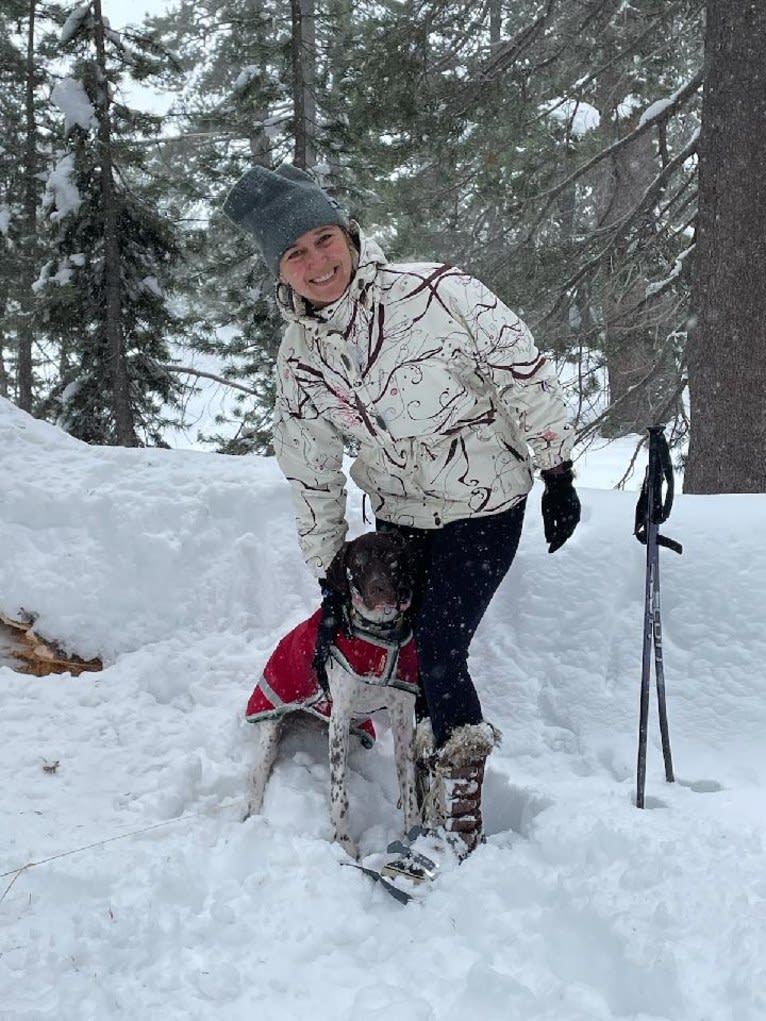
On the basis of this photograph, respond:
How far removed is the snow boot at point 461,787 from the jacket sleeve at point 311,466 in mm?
836

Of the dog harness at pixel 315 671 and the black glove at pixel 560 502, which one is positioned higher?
the black glove at pixel 560 502

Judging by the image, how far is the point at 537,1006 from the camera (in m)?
1.95

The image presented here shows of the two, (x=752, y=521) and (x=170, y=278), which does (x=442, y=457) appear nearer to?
(x=752, y=521)

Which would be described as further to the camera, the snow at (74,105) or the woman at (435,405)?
the snow at (74,105)

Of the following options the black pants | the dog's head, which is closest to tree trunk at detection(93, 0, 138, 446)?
the dog's head

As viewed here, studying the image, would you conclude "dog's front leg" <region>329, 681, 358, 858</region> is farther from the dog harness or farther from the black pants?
the black pants

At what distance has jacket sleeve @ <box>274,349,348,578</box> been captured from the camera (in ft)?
9.30

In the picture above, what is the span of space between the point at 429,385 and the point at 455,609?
74cm

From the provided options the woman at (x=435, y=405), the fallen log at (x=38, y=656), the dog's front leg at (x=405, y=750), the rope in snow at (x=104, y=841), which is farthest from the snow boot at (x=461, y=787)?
the fallen log at (x=38, y=656)

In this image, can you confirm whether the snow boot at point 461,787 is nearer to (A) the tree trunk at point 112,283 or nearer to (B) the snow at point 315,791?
(B) the snow at point 315,791

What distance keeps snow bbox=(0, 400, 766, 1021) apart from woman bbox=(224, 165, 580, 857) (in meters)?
0.45

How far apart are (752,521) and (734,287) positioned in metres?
1.89

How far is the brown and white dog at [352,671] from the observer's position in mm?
2777

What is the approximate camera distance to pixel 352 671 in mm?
2912
